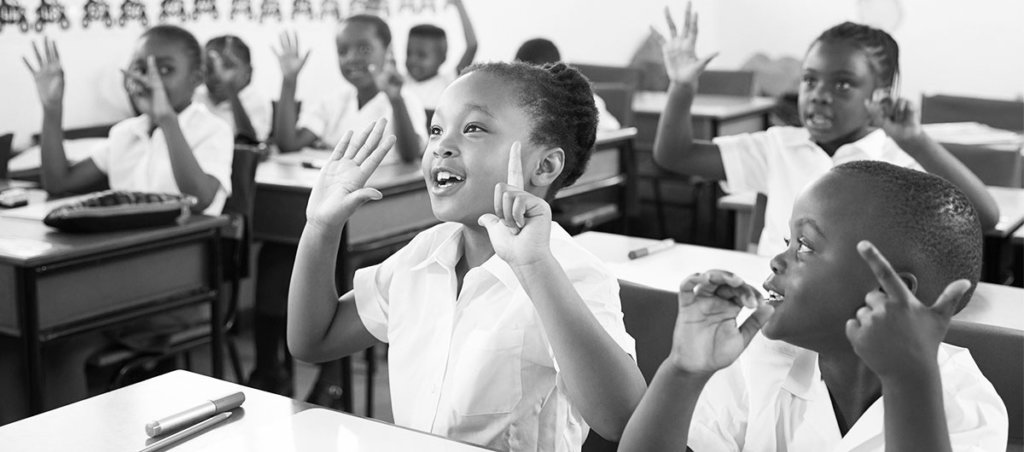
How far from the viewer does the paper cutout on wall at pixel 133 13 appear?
13.5ft

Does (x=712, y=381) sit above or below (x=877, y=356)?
below

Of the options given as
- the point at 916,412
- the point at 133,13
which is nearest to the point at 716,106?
the point at 133,13

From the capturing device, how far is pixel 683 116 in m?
2.48

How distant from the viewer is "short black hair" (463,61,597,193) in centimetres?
140

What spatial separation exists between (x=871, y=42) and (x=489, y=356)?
144 centimetres

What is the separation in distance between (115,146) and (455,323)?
2.05m

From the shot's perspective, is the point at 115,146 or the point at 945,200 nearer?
the point at 945,200

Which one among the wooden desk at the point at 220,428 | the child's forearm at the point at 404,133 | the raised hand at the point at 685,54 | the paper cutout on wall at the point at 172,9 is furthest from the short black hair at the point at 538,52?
the wooden desk at the point at 220,428

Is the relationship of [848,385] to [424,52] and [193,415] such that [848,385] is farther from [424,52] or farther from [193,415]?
[424,52]

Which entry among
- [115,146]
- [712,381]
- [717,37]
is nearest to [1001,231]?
[712,381]

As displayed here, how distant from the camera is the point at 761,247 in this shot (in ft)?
8.09

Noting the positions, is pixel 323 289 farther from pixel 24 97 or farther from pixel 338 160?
pixel 24 97

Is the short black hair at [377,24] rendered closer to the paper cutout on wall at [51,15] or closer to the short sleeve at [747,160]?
the paper cutout on wall at [51,15]

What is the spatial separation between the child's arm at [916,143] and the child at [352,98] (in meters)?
1.73
